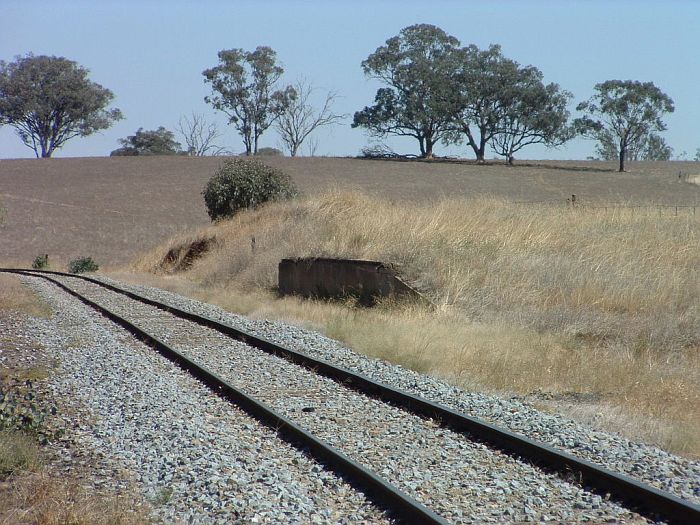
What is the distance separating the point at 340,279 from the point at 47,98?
4012 inches

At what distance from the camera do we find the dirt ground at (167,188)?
163 ft

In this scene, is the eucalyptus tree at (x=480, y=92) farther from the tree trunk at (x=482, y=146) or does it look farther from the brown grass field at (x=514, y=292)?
the brown grass field at (x=514, y=292)

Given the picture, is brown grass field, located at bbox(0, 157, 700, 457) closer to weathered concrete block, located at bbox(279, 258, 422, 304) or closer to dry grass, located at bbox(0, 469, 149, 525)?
weathered concrete block, located at bbox(279, 258, 422, 304)

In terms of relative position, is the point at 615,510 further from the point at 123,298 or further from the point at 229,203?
the point at 229,203

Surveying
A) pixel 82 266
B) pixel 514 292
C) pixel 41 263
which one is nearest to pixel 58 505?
pixel 514 292

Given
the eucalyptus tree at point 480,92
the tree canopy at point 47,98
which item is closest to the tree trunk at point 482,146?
the eucalyptus tree at point 480,92

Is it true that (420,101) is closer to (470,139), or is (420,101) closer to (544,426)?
(470,139)

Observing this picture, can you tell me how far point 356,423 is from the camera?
8500mm

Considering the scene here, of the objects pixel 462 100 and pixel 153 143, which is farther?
pixel 153 143

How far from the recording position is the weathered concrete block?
59.6 ft

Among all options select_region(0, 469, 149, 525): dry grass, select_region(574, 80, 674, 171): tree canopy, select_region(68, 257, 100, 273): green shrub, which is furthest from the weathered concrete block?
select_region(574, 80, 674, 171): tree canopy

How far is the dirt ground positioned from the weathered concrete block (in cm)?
1458

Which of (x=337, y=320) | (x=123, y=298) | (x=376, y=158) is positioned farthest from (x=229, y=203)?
(x=376, y=158)

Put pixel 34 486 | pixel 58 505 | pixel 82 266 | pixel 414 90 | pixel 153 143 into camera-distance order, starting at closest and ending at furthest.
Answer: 1. pixel 58 505
2. pixel 34 486
3. pixel 82 266
4. pixel 414 90
5. pixel 153 143
